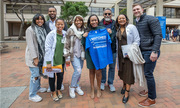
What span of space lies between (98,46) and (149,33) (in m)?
1.05

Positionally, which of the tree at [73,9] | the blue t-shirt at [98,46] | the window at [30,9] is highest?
the window at [30,9]

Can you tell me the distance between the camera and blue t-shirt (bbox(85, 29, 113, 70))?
2722mm

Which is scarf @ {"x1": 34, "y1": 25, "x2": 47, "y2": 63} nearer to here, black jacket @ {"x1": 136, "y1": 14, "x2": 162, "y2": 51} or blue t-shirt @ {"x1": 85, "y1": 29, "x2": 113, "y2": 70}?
blue t-shirt @ {"x1": 85, "y1": 29, "x2": 113, "y2": 70}

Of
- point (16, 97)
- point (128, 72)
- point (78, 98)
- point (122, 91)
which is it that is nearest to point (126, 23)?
point (128, 72)

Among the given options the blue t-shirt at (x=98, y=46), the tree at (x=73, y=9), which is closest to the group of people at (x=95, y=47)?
the blue t-shirt at (x=98, y=46)

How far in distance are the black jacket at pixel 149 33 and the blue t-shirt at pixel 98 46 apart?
670mm

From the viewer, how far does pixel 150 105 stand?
2594 millimetres

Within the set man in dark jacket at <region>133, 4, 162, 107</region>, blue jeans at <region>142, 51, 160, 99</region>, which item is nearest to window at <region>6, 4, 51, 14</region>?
man in dark jacket at <region>133, 4, 162, 107</region>

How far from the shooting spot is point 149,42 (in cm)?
248

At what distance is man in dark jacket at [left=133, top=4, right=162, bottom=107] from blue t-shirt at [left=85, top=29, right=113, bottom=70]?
0.70 metres

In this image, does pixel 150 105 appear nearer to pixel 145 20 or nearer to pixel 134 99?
pixel 134 99

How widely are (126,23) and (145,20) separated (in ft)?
1.31

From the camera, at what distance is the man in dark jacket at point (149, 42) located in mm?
2371

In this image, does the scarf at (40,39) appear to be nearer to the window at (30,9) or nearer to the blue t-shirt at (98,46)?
the blue t-shirt at (98,46)
